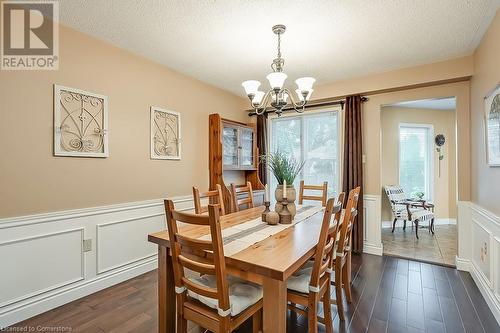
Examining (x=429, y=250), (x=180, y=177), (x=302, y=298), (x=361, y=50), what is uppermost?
(x=361, y=50)

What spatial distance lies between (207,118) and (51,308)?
111 inches

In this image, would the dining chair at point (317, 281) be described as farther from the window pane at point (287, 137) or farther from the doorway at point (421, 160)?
the doorway at point (421, 160)

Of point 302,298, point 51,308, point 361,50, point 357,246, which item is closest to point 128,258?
point 51,308

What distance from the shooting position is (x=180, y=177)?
3.44 meters

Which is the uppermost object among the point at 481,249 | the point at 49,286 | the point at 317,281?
the point at 317,281

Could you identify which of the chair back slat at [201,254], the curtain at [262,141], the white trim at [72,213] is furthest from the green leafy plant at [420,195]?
the chair back slat at [201,254]

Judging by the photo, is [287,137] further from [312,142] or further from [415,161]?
[415,161]

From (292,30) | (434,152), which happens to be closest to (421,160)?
(434,152)

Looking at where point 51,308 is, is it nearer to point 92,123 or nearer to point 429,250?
point 92,123

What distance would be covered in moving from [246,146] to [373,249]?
250 cm

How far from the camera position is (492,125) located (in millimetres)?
2170

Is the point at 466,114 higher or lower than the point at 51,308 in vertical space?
higher

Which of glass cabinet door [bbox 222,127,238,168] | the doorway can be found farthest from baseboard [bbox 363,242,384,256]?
glass cabinet door [bbox 222,127,238,168]
